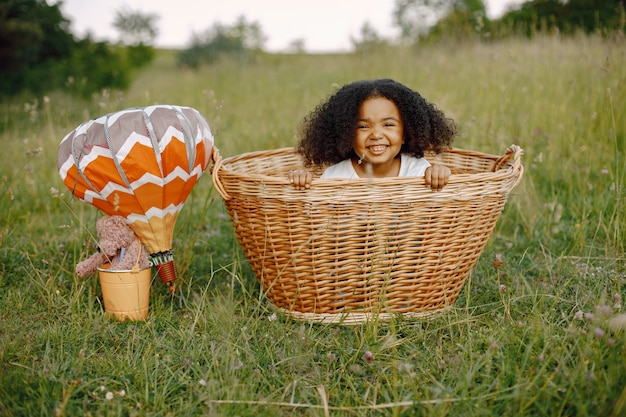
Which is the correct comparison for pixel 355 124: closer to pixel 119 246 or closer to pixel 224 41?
pixel 119 246

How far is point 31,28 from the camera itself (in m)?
9.71

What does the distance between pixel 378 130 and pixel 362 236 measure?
0.74m

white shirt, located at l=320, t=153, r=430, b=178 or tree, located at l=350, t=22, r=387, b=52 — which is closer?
white shirt, located at l=320, t=153, r=430, b=178

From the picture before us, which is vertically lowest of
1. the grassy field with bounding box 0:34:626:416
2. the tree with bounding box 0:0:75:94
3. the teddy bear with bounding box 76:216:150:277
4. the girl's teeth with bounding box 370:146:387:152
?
the grassy field with bounding box 0:34:626:416

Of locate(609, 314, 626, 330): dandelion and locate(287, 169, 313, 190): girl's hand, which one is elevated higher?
locate(287, 169, 313, 190): girl's hand

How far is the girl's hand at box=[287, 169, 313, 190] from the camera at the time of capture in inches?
76.7

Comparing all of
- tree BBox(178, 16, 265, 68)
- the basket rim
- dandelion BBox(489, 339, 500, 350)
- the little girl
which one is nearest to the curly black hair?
the little girl

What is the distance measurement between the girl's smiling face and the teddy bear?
3.67ft

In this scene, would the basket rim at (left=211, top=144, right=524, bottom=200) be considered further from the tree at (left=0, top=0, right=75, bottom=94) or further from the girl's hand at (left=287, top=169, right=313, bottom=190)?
the tree at (left=0, top=0, right=75, bottom=94)

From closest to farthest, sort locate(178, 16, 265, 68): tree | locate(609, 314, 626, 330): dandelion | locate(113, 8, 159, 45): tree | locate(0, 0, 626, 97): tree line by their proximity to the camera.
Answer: locate(609, 314, 626, 330): dandelion < locate(0, 0, 626, 97): tree line < locate(178, 16, 265, 68): tree < locate(113, 8, 159, 45): tree

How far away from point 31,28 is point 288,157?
8.71 meters

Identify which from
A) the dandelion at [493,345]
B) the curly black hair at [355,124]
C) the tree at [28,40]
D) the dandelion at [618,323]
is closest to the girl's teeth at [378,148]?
the curly black hair at [355,124]

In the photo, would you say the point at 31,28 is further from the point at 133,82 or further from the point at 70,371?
the point at 70,371

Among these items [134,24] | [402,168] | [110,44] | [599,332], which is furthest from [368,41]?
[134,24]
